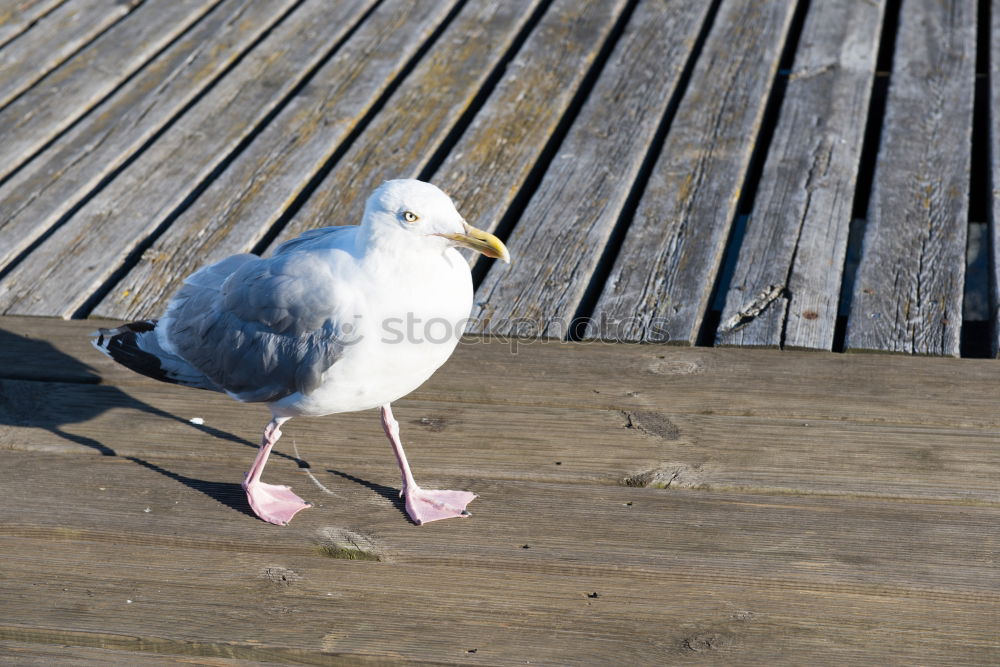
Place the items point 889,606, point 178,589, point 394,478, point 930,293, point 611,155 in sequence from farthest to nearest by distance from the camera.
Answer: point 611,155
point 930,293
point 394,478
point 178,589
point 889,606

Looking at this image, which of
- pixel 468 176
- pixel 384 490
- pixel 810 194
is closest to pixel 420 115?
pixel 468 176

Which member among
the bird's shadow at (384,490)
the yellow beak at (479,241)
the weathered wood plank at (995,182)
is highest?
the yellow beak at (479,241)

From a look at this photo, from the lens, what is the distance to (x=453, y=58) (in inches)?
201

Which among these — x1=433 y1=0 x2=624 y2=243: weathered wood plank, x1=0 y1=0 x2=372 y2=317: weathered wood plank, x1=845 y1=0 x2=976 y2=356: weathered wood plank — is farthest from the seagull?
x1=845 y1=0 x2=976 y2=356: weathered wood plank

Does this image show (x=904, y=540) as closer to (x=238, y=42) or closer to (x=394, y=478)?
(x=394, y=478)

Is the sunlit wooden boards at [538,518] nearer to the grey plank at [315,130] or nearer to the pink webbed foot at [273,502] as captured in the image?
the pink webbed foot at [273,502]

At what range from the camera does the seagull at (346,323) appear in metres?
2.38

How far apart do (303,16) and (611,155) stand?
2.26m

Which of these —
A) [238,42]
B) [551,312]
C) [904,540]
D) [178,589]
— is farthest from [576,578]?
[238,42]

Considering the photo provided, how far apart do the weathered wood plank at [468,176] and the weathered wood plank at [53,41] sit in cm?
148

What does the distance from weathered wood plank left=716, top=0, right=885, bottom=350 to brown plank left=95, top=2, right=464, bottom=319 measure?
179 cm

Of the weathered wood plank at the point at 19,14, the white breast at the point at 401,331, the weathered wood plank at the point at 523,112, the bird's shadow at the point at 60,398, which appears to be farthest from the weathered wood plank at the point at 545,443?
the weathered wood plank at the point at 19,14

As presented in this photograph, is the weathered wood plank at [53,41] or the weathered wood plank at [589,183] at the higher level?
the weathered wood plank at [53,41]

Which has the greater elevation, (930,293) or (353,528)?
(353,528)
